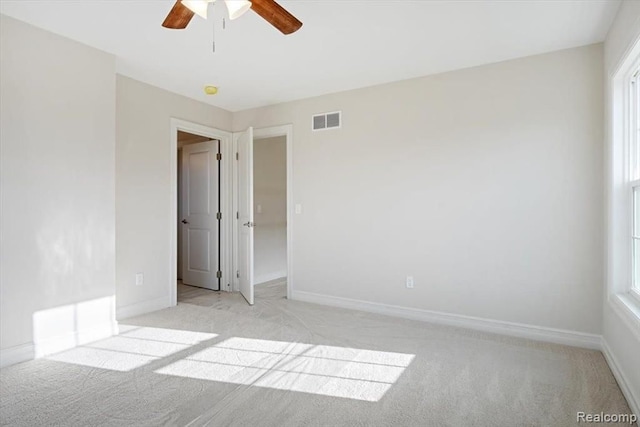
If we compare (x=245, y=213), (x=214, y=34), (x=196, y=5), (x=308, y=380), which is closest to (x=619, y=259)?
(x=308, y=380)

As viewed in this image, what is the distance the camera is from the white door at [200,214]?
498cm

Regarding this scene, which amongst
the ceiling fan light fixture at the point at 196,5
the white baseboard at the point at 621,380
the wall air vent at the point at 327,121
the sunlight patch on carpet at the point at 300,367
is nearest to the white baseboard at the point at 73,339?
the sunlight patch on carpet at the point at 300,367

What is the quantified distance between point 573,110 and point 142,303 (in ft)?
14.6

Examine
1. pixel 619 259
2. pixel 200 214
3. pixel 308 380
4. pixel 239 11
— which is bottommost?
pixel 308 380

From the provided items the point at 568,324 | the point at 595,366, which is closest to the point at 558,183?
the point at 568,324

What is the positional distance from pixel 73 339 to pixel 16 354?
37cm

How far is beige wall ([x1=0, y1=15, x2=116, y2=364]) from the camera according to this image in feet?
8.43

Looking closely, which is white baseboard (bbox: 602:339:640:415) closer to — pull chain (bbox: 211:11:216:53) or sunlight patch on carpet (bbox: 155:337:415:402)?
sunlight patch on carpet (bbox: 155:337:415:402)

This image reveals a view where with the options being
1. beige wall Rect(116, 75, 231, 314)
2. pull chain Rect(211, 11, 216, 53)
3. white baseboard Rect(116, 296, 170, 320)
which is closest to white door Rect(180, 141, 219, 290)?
beige wall Rect(116, 75, 231, 314)

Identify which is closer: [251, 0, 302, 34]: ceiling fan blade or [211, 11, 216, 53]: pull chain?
[251, 0, 302, 34]: ceiling fan blade

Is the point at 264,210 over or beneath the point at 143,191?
beneath

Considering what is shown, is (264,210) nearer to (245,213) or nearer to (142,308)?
(245,213)

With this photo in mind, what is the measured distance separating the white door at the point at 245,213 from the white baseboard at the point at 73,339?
4.83 ft

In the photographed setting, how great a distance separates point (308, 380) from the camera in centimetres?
235
